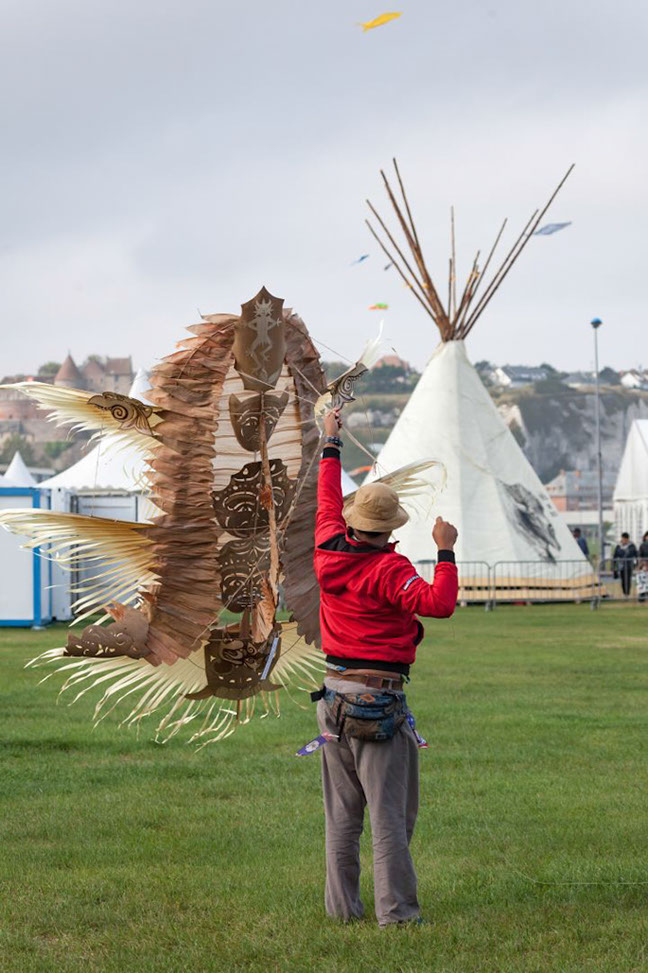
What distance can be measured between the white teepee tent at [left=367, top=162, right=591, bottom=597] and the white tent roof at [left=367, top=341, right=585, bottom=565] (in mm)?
17

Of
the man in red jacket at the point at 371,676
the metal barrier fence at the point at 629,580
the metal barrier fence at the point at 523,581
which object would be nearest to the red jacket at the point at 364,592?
the man in red jacket at the point at 371,676

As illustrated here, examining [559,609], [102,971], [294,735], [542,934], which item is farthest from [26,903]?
[559,609]

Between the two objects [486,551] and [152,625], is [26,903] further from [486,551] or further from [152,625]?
[486,551]

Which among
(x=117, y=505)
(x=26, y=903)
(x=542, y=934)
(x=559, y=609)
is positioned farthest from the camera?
(x=559, y=609)

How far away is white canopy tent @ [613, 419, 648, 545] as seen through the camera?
37.4 metres

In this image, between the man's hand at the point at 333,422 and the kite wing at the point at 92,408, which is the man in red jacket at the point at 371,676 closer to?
the man's hand at the point at 333,422

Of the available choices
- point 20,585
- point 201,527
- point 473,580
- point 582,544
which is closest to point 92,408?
point 201,527

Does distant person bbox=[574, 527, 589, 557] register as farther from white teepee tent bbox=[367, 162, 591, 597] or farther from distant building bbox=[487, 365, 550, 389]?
distant building bbox=[487, 365, 550, 389]

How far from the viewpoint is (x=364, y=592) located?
15.8 ft

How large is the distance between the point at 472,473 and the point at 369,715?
18.1 meters

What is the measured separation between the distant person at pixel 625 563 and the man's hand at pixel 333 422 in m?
19.2

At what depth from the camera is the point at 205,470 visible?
198 inches

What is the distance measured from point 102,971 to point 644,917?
2.10 m

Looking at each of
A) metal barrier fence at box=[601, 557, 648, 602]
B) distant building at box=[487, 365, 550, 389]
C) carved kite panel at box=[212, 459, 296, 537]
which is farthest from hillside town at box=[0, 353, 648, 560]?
carved kite panel at box=[212, 459, 296, 537]
